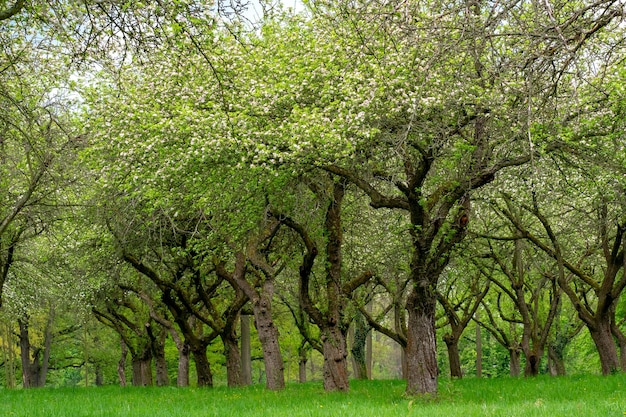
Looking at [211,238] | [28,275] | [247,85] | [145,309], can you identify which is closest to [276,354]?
[211,238]

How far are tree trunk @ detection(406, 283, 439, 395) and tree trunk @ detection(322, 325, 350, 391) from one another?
3.57 metres

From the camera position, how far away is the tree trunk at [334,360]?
1888 cm

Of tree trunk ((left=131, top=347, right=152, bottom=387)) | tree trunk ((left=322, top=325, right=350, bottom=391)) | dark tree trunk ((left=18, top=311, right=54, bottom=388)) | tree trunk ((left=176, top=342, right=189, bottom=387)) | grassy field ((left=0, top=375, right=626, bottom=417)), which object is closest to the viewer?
grassy field ((left=0, top=375, right=626, bottom=417))

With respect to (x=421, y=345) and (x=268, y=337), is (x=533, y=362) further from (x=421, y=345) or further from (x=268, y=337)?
(x=421, y=345)

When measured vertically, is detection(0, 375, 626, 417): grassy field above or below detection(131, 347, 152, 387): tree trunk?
below

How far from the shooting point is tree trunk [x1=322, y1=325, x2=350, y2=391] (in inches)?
743

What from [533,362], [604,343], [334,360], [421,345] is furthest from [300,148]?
[533,362]

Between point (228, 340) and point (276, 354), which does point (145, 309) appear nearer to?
point (228, 340)

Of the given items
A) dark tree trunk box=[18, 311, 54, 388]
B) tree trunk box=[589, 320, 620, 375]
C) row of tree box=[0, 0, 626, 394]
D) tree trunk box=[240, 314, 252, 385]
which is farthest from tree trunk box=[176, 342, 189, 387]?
tree trunk box=[589, 320, 620, 375]

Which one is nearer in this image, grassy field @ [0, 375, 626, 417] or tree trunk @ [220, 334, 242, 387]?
grassy field @ [0, 375, 626, 417]

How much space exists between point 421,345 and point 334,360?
4.12 metres

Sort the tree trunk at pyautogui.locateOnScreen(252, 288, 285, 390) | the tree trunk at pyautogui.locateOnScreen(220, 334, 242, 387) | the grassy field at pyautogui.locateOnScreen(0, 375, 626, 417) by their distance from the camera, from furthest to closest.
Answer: the tree trunk at pyautogui.locateOnScreen(220, 334, 242, 387)
the tree trunk at pyautogui.locateOnScreen(252, 288, 285, 390)
the grassy field at pyautogui.locateOnScreen(0, 375, 626, 417)

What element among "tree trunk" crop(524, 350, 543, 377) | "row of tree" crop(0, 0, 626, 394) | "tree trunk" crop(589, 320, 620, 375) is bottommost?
"tree trunk" crop(524, 350, 543, 377)

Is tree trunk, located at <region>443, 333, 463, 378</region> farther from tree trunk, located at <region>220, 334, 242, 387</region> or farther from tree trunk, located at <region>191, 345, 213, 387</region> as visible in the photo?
tree trunk, located at <region>191, 345, 213, 387</region>
